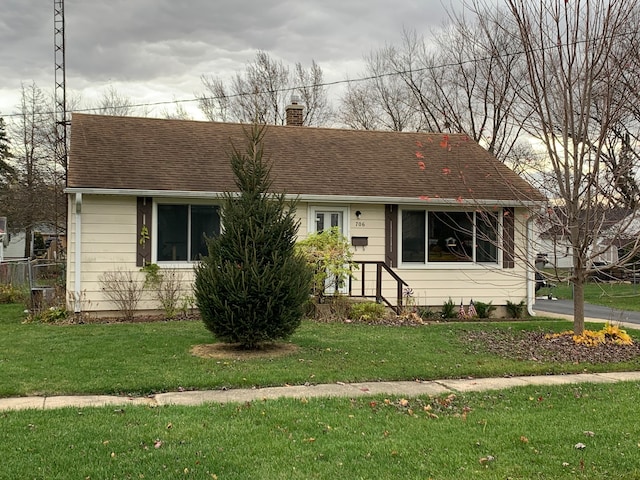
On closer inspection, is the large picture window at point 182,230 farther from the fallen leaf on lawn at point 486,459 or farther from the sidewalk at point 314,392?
the fallen leaf on lawn at point 486,459

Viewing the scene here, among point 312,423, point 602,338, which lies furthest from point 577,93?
point 312,423

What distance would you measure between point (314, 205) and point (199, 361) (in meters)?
6.69

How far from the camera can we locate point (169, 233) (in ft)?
43.2

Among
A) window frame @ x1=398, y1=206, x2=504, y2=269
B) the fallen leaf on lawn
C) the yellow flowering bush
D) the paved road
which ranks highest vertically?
window frame @ x1=398, y1=206, x2=504, y2=269

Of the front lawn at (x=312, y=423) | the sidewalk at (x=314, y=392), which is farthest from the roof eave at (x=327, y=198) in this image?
the sidewalk at (x=314, y=392)

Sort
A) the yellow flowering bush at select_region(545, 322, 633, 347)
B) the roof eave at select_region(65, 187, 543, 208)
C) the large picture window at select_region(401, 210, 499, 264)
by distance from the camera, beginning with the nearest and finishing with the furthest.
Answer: the yellow flowering bush at select_region(545, 322, 633, 347), the roof eave at select_region(65, 187, 543, 208), the large picture window at select_region(401, 210, 499, 264)

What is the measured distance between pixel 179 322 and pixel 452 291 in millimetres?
6676

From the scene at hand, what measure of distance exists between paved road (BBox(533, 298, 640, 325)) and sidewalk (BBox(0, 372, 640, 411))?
7.81 meters

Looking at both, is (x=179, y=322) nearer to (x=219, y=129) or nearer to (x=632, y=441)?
(x=219, y=129)

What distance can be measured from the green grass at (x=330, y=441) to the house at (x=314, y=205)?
672 cm

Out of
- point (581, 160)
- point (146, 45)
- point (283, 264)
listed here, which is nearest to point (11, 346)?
point (283, 264)

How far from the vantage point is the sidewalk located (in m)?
6.07

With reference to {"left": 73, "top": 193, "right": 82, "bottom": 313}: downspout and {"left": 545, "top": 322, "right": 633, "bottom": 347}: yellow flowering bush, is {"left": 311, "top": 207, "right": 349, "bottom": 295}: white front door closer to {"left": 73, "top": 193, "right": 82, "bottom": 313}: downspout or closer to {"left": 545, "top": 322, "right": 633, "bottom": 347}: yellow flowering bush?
{"left": 73, "top": 193, "right": 82, "bottom": 313}: downspout

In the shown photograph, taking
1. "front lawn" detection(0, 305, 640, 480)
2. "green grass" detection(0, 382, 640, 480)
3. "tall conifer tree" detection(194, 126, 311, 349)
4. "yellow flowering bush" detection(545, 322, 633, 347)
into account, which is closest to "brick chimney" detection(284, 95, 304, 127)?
"tall conifer tree" detection(194, 126, 311, 349)
